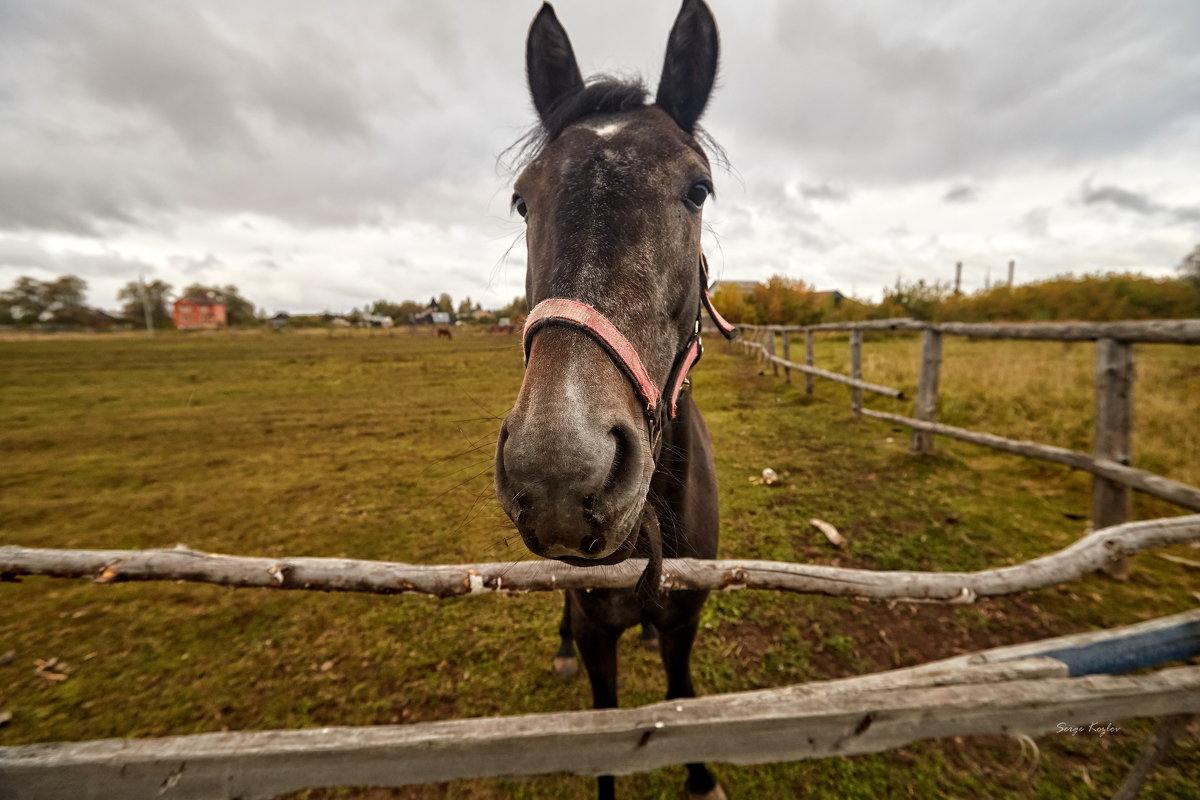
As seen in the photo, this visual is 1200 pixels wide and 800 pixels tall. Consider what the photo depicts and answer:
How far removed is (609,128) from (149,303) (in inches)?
4184

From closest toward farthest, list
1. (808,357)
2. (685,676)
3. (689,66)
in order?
(689,66) < (685,676) < (808,357)

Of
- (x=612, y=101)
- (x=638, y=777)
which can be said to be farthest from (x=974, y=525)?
(x=612, y=101)

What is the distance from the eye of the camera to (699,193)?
6.06ft

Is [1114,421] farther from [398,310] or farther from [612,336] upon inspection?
[398,310]

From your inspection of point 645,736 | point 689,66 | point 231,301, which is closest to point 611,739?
point 645,736

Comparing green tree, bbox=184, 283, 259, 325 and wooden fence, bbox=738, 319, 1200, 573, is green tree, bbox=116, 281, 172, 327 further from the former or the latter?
wooden fence, bbox=738, 319, 1200, 573

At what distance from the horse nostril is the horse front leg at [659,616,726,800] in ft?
4.96

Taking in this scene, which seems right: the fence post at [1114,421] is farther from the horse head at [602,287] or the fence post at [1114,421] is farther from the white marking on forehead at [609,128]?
the white marking on forehead at [609,128]

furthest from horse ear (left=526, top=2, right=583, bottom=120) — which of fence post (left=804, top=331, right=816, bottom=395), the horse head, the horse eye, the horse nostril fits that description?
fence post (left=804, top=331, right=816, bottom=395)

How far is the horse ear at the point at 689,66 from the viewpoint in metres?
1.92

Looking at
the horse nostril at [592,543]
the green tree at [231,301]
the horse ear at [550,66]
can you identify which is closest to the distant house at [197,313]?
the green tree at [231,301]

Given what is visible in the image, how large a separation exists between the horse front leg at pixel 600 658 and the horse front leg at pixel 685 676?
1.04ft

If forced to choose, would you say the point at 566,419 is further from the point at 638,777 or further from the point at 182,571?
the point at 638,777

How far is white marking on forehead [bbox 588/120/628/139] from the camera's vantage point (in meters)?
1.70
